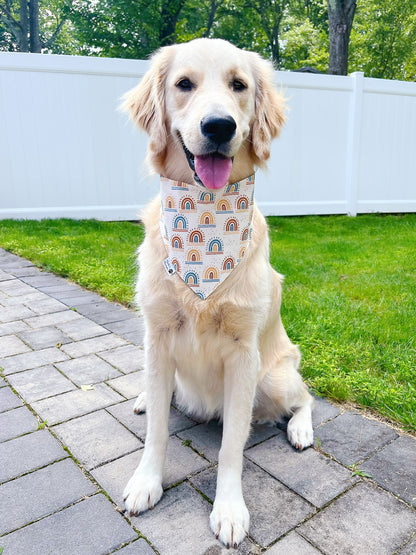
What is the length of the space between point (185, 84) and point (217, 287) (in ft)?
2.88

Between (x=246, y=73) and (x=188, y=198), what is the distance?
620 millimetres

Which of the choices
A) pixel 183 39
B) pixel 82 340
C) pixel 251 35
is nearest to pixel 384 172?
pixel 82 340

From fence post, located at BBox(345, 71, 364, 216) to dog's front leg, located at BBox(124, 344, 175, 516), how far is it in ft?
23.9

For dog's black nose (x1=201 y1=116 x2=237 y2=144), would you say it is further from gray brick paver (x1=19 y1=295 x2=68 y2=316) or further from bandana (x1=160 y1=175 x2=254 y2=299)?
gray brick paver (x1=19 y1=295 x2=68 y2=316)

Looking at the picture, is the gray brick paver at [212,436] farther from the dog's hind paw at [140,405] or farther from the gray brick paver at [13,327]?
the gray brick paver at [13,327]

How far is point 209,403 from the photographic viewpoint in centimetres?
212

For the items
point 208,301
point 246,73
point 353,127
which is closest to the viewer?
point 208,301

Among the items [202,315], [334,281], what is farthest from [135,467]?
[334,281]

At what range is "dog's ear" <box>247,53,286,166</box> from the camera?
2.00 m

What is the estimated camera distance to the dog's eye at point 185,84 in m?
1.88

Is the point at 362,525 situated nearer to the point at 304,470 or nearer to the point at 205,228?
the point at 304,470

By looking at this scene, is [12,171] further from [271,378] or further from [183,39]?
[183,39]

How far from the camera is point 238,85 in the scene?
192 centimetres

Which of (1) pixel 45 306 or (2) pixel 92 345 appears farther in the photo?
(1) pixel 45 306
